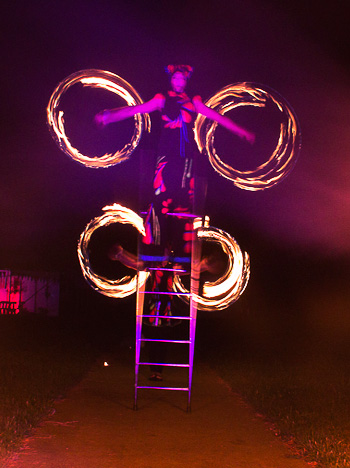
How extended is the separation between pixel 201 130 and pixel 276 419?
2.86m

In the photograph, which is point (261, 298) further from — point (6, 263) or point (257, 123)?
point (257, 123)

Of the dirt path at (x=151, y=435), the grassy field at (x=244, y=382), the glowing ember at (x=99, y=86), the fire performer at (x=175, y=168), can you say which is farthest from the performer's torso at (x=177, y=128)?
the grassy field at (x=244, y=382)

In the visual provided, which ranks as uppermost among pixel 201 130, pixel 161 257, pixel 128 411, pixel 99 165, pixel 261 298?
pixel 201 130

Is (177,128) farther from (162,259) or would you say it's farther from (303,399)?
(303,399)

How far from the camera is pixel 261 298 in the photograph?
19922 millimetres

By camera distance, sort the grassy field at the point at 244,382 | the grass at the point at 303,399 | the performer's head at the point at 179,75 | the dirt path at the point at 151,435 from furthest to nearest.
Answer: the performer's head at the point at 179,75
the grassy field at the point at 244,382
the grass at the point at 303,399
the dirt path at the point at 151,435

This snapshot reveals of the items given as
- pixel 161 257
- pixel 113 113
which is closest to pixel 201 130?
pixel 113 113

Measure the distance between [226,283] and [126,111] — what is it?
1.94m

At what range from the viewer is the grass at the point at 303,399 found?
480 cm

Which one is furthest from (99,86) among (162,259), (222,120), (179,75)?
(162,259)

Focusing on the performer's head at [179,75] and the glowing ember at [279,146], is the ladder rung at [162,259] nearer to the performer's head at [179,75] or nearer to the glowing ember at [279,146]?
the glowing ember at [279,146]

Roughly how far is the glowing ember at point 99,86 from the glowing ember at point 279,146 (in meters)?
0.69

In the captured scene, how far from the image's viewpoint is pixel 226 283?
A: 6.19 m

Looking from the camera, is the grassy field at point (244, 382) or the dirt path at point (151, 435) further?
the grassy field at point (244, 382)
